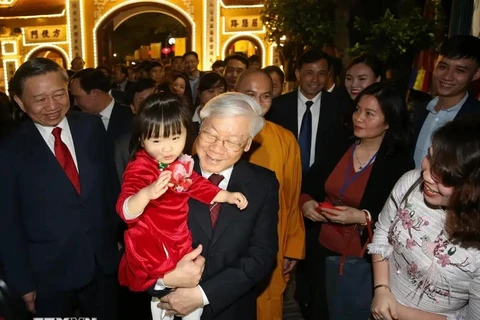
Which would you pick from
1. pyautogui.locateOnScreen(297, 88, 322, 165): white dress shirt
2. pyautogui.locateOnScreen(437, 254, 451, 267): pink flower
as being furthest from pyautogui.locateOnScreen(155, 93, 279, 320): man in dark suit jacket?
pyautogui.locateOnScreen(297, 88, 322, 165): white dress shirt

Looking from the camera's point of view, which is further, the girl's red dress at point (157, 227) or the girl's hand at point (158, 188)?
the girl's red dress at point (157, 227)

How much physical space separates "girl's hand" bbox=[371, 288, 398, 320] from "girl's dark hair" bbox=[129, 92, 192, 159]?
3.63 feet

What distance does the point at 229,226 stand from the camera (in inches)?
71.4

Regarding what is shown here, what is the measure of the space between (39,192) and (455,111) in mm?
2588

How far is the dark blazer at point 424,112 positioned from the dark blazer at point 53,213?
2080mm

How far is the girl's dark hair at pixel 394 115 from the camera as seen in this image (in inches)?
101

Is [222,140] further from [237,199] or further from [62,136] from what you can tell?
[62,136]

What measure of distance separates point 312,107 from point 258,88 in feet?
4.24

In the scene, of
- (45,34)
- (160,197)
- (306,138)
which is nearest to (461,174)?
(160,197)

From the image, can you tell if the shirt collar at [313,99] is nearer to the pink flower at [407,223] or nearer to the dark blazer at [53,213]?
the dark blazer at [53,213]

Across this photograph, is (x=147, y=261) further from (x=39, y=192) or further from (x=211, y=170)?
(x=39, y=192)

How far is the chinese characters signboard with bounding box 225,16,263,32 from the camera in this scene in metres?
14.0

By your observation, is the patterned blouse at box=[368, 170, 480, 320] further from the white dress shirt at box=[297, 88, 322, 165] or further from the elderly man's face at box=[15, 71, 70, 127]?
the white dress shirt at box=[297, 88, 322, 165]

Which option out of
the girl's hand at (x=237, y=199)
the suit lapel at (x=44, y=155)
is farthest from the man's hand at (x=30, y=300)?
the girl's hand at (x=237, y=199)
